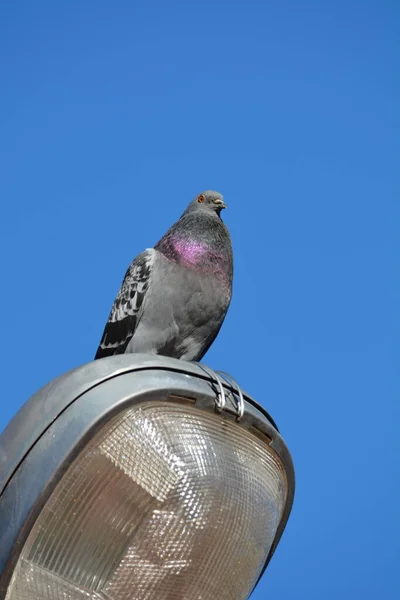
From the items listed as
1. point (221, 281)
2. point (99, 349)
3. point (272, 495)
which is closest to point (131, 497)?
point (272, 495)

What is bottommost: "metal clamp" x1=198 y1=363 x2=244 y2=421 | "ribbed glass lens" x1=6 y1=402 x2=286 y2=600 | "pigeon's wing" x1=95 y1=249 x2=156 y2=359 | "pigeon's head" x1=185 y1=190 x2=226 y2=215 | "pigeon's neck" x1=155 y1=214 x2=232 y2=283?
"ribbed glass lens" x1=6 y1=402 x2=286 y2=600

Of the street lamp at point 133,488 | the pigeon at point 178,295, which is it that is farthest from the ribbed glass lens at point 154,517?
the pigeon at point 178,295

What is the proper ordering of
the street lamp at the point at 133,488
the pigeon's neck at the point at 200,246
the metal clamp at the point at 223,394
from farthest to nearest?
the pigeon's neck at the point at 200,246
the metal clamp at the point at 223,394
the street lamp at the point at 133,488

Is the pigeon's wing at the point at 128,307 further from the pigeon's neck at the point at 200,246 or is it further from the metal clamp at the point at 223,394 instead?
the metal clamp at the point at 223,394

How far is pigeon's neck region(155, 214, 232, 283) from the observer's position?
257 inches

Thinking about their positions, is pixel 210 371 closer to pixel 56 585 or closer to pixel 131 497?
pixel 131 497

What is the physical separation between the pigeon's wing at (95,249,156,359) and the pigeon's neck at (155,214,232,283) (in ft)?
0.58

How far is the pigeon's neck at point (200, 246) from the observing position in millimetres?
6523

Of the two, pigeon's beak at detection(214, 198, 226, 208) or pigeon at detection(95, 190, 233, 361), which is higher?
pigeon's beak at detection(214, 198, 226, 208)

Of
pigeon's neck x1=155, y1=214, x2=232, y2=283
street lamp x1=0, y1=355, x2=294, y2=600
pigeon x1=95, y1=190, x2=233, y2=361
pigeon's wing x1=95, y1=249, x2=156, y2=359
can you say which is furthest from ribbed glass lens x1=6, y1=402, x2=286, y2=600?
pigeon's wing x1=95, y1=249, x2=156, y2=359

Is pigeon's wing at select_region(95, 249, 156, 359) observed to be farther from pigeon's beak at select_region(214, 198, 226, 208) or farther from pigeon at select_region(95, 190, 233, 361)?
pigeon's beak at select_region(214, 198, 226, 208)

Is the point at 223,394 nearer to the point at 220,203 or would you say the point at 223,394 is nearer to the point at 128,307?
the point at 128,307

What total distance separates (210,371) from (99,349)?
16.0ft

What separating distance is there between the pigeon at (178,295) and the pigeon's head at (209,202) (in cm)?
41
